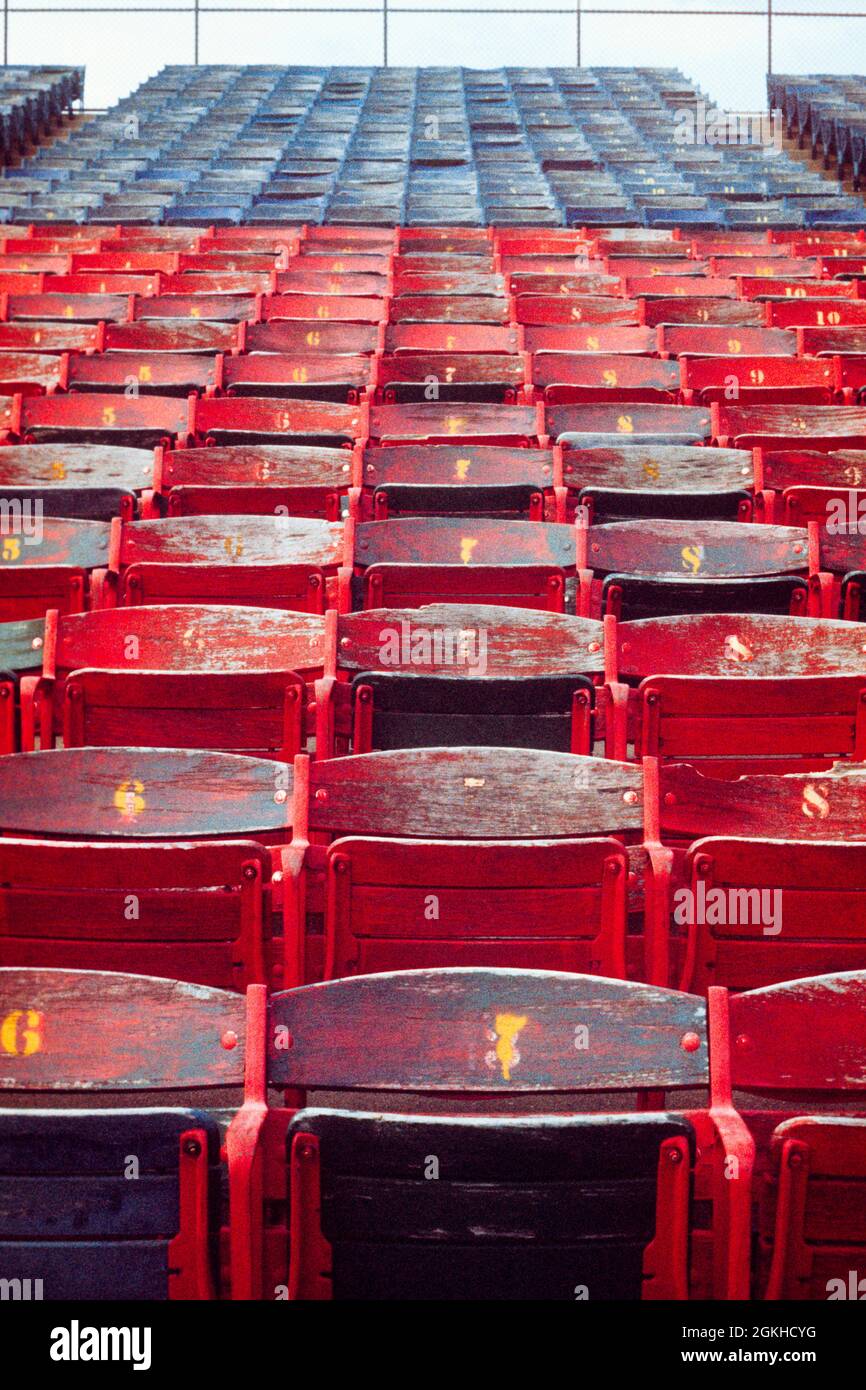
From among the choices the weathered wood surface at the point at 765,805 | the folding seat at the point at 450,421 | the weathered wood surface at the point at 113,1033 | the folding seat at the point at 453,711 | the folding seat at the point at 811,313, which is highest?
the folding seat at the point at 811,313

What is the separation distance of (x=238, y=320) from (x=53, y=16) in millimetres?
9495

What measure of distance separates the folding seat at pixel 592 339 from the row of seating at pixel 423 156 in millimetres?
3431

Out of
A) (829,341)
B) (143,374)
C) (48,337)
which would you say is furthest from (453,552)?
(48,337)

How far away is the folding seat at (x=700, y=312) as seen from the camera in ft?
20.1

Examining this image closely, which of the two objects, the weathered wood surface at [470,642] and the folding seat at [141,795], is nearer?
the folding seat at [141,795]

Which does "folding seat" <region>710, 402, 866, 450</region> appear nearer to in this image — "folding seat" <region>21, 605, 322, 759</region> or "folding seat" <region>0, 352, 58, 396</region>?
"folding seat" <region>21, 605, 322, 759</region>

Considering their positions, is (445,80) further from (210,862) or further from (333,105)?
(210,862)

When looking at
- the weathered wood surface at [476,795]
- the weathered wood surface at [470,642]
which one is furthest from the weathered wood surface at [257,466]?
the weathered wood surface at [476,795]

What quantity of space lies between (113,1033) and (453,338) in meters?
4.49

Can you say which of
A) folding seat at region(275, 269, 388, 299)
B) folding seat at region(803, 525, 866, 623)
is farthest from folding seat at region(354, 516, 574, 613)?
folding seat at region(275, 269, 388, 299)

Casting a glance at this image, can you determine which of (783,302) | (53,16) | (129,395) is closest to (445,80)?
(53,16)

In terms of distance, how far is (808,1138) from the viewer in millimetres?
1481

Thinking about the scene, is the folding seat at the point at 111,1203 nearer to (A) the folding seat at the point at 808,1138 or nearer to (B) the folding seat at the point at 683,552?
(A) the folding seat at the point at 808,1138
